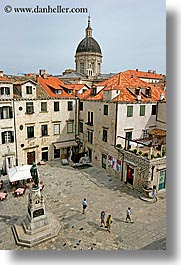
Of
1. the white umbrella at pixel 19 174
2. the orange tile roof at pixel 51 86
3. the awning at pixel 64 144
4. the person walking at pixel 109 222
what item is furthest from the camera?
the awning at pixel 64 144

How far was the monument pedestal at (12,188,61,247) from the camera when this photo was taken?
12828mm

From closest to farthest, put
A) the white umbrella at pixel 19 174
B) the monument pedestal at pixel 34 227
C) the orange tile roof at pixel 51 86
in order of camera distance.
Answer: the monument pedestal at pixel 34 227, the white umbrella at pixel 19 174, the orange tile roof at pixel 51 86

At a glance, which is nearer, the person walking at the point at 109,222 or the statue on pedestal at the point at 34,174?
the statue on pedestal at the point at 34,174

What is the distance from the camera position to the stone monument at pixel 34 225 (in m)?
12.8

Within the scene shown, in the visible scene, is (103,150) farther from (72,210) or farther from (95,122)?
(72,210)

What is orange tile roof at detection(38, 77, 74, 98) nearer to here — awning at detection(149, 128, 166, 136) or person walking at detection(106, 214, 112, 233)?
awning at detection(149, 128, 166, 136)

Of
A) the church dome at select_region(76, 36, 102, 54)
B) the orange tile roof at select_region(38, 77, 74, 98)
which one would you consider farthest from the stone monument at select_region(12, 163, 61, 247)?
the church dome at select_region(76, 36, 102, 54)

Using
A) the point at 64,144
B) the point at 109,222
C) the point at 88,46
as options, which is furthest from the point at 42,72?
the point at 109,222

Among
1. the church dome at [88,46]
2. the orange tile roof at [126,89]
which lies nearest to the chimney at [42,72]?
the orange tile roof at [126,89]

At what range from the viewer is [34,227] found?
13.3 m

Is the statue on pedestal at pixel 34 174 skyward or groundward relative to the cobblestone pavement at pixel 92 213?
skyward

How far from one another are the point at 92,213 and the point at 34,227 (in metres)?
4.24

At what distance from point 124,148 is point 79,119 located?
9079 mm

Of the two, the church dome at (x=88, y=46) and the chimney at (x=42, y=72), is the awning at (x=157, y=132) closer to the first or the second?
the chimney at (x=42, y=72)
